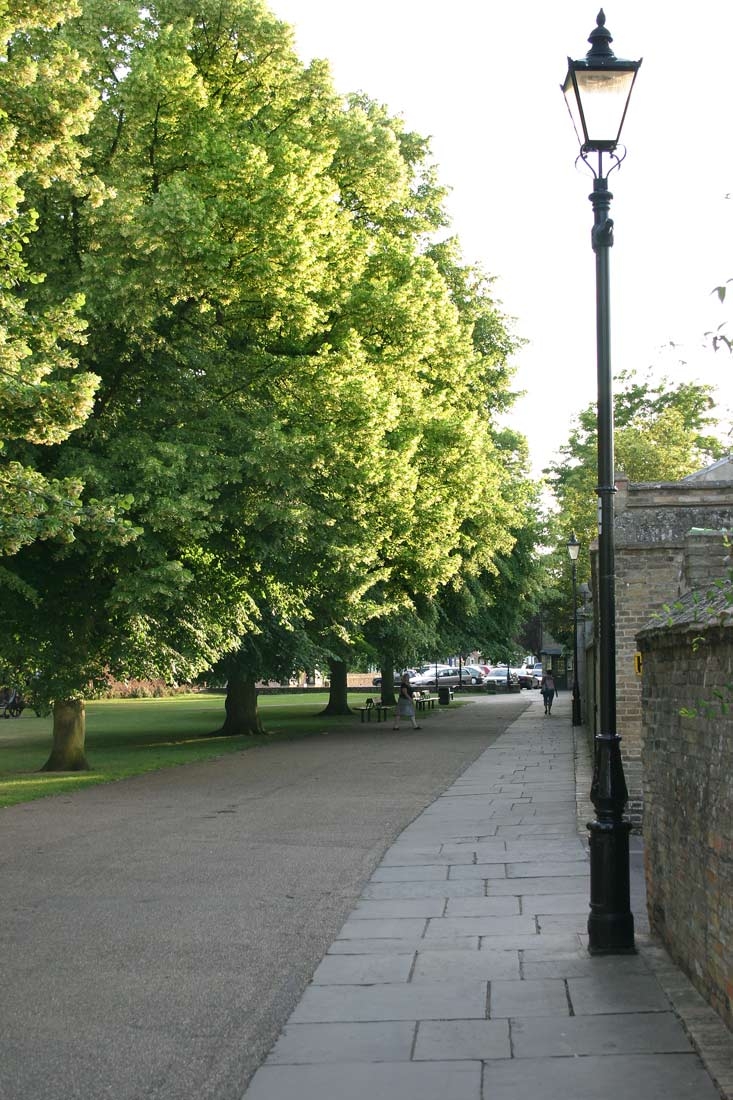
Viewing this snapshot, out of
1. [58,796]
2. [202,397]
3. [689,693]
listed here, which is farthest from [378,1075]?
[202,397]

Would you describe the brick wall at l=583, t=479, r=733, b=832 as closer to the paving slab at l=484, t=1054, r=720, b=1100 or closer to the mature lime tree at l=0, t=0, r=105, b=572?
A: the mature lime tree at l=0, t=0, r=105, b=572

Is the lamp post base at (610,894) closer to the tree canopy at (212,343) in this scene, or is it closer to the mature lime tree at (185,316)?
the tree canopy at (212,343)

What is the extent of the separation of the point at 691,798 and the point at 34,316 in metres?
10.5

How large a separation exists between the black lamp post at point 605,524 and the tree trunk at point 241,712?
27292 mm

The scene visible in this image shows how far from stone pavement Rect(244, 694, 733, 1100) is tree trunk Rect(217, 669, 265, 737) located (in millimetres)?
24133

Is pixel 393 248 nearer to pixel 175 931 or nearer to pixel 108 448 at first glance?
pixel 108 448

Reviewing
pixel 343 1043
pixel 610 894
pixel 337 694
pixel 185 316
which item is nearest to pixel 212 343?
pixel 185 316

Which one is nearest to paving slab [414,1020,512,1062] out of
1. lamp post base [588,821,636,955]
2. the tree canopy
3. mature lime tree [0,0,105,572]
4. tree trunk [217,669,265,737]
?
lamp post base [588,821,636,955]

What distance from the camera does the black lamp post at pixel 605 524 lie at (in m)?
8.05

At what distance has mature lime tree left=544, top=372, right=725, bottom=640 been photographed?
2138 inches

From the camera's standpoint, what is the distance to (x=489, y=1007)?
22.1 feet

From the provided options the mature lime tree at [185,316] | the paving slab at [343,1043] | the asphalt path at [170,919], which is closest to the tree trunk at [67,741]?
the mature lime tree at [185,316]

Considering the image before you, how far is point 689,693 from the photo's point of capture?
7.10 meters

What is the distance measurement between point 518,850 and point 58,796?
30.2ft
